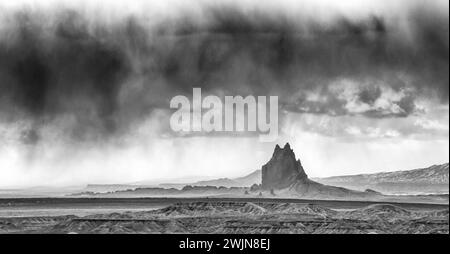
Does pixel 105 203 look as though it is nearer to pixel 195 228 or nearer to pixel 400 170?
pixel 195 228

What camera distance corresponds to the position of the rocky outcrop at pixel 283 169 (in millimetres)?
155500

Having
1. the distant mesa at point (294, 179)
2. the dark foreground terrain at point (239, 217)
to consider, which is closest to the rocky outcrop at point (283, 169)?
the distant mesa at point (294, 179)

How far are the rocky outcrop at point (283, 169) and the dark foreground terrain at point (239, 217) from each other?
4.01 m

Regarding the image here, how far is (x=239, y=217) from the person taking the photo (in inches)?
6407

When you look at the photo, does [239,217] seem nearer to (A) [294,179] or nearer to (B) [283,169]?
(B) [283,169]

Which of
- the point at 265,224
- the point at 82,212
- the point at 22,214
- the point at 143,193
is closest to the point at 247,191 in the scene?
the point at 265,224

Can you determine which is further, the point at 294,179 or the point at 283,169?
the point at 294,179

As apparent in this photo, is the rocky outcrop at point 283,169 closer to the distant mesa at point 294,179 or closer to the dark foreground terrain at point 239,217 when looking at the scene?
the distant mesa at point 294,179

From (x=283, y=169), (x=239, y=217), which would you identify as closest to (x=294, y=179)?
(x=239, y=217)

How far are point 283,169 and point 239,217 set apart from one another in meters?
13.2
